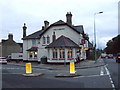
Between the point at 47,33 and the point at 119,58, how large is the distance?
46.6 ft

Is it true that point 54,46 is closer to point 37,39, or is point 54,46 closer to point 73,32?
point 73,32

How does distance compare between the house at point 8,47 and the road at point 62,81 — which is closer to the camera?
the road at point 62,81

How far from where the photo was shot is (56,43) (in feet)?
111

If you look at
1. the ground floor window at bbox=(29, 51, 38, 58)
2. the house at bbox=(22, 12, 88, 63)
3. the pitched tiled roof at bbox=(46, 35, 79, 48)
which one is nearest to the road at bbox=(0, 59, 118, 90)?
the house at bbox=(22, 12, 88, 63)

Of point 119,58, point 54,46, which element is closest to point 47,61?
point 54,46

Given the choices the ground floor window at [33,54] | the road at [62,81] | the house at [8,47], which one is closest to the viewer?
the road at [62,81]

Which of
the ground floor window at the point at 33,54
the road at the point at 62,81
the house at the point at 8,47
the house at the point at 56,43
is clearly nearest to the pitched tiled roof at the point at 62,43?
the house at the point at 56,43

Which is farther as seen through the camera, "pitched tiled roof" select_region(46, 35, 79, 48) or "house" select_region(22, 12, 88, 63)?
"house" select_region(22, 12, 88, 63)

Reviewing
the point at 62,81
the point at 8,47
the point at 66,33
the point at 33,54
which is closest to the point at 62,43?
the point at 66,33

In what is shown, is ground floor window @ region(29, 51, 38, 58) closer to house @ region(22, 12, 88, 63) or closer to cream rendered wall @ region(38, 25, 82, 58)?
house @ region(22, 12, 88, 63)

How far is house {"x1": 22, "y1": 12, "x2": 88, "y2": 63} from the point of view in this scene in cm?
3316

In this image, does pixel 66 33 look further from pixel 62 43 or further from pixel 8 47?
pixel 8 47

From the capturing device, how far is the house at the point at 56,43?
33.2m

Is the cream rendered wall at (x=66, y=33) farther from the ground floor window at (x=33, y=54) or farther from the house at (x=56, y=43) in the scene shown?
the ground floor window at (x=33, y=54)
